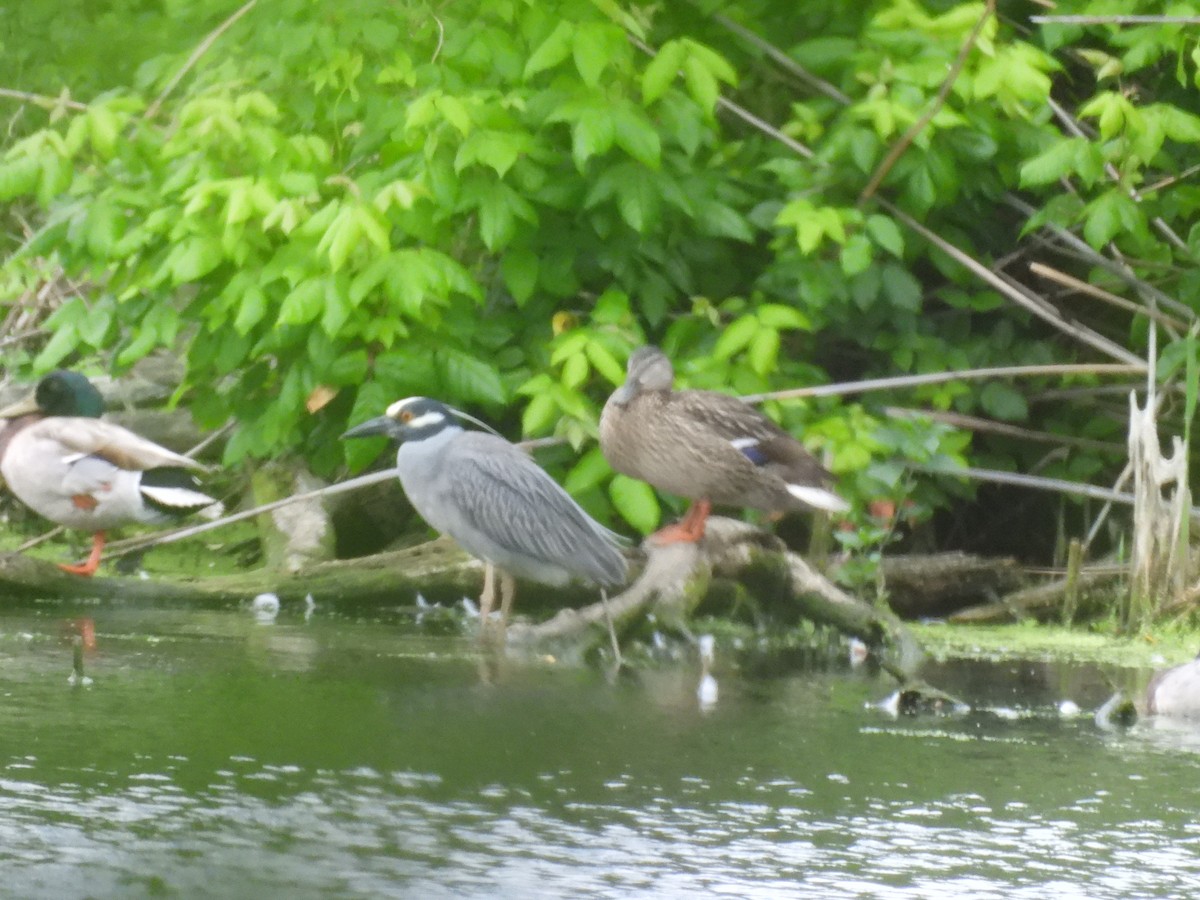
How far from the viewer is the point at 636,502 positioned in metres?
7.95

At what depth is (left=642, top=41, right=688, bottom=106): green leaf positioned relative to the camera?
757 centimetres

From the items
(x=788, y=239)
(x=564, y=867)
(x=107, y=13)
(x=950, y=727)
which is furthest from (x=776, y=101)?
(x=564, y=867)

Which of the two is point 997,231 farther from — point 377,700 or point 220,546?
point 377,700

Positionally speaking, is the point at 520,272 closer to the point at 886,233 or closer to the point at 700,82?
the point at 700,82

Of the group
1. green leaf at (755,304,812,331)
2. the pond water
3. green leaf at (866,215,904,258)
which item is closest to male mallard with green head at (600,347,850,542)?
green leaf at (755,304,812,331)

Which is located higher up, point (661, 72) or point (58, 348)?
point (661, 72)

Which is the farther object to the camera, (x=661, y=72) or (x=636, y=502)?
(x=636, y=502)

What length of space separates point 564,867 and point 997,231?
605 centimetres

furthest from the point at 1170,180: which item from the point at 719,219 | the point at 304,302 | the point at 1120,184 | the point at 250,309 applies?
the point at 250,309

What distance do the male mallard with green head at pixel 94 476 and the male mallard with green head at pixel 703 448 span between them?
1852 millimetres

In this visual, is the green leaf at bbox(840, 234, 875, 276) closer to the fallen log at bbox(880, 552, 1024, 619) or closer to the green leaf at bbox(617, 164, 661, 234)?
the green leaf at bbox(617, 164, 661, 234)

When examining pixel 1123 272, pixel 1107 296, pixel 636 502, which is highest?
pixel 1123 272

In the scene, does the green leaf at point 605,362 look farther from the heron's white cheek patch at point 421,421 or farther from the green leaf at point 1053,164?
the green leaf at point 1053,164

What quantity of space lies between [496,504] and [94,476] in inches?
84.1
